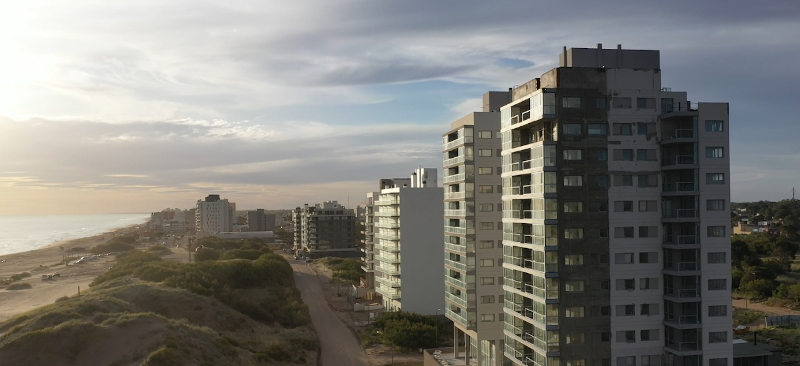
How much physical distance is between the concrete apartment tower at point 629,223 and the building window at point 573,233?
3.9 inches

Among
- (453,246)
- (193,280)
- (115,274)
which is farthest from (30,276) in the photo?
(453,246)

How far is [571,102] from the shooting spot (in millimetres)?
41000

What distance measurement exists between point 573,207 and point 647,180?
6.27 m

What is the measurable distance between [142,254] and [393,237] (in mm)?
82297

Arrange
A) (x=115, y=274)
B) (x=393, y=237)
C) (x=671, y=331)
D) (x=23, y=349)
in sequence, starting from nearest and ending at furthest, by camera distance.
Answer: (x=671, y=331), (x=23, y=349), (x=393, y=237), (x=115, y=274)

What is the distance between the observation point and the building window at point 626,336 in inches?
1609

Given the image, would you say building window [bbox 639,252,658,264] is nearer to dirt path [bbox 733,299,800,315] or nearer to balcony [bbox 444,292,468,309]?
balcony [bbox 444,292,468,309]

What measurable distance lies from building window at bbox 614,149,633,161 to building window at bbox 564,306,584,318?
1156 centimetres

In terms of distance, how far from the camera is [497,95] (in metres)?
57.1

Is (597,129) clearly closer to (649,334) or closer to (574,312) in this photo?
(574,312)

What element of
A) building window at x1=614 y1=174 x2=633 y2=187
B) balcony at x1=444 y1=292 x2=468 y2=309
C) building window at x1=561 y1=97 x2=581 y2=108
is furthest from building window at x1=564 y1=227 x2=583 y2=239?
balcony at x1=444 y1=292 x2=468 y2=309

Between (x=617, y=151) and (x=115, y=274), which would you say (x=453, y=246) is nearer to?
(x=617, y=151)

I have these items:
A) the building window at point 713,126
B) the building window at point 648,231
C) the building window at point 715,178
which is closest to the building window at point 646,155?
the building window at point 715,178

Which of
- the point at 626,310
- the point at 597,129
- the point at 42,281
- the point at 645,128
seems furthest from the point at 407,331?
the point at 42,281
